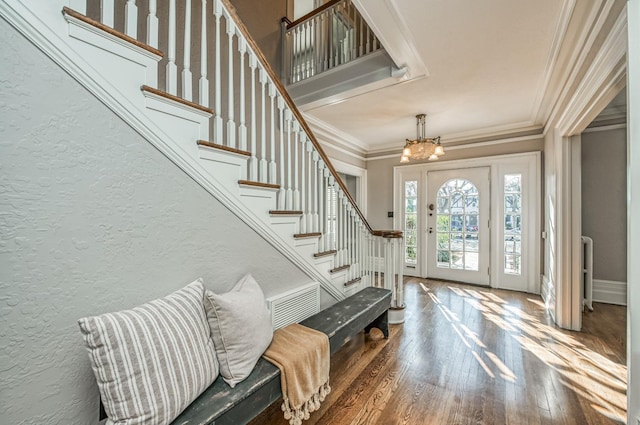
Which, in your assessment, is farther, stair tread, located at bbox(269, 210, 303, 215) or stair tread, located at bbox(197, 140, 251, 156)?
stair tread, located at bbox(269, 210, 303, 215)

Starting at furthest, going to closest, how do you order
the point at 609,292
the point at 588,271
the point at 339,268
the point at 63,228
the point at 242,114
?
the point at 609,292, the point at 588,271, the point at 339,268, the point at 242,114, the point at 63,228

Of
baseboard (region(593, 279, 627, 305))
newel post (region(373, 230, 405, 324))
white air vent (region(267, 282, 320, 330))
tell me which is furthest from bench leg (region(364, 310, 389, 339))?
baseboard (region(593, 279, 627, 305))

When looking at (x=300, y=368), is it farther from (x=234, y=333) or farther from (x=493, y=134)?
(x=493, y=134)

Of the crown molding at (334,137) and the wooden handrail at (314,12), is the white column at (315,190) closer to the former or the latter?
the crown molding at (334,137)

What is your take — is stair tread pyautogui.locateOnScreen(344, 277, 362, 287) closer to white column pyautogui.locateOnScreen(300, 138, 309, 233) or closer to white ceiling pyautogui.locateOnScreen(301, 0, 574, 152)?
white column pyautogui.locateOnScreen(300, 138, 309, 233)

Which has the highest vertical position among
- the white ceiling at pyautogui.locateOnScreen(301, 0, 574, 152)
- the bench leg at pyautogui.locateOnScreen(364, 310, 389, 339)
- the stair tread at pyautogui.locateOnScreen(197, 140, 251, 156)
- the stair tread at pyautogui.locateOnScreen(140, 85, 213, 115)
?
the white ceiling at pyautogui.locateOnScreen(301, 0, 574, 152)

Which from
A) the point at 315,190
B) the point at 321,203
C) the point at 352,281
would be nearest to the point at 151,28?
the point at 315,190

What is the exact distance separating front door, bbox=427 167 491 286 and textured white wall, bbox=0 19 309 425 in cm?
434

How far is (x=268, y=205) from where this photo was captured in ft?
5.56

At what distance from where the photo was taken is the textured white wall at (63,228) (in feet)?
2.78

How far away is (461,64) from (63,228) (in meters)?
3.03

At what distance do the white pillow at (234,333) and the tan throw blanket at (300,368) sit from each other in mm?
158

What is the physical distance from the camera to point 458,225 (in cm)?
442

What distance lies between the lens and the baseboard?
3.47 m
